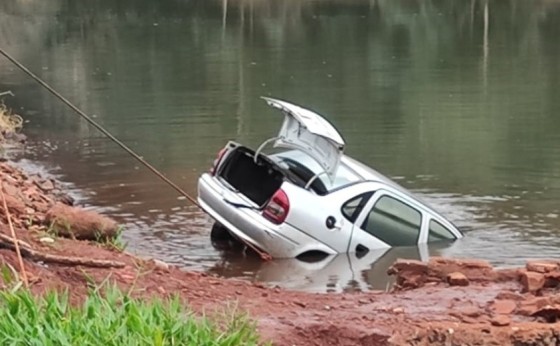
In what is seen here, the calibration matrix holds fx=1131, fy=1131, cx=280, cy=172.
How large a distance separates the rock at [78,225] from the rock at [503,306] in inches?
165

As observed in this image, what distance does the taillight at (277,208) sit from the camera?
42.1 feet

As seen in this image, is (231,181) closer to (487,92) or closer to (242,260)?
(242,260)

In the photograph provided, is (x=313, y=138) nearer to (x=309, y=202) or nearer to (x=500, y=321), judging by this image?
(x=309, y=202)

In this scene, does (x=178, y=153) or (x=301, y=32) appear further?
(x=301, y=32)

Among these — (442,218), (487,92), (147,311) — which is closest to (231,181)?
(442,218)

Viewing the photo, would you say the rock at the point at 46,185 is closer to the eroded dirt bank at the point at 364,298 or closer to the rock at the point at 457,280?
the eroded dirt bank at the point at 364,298

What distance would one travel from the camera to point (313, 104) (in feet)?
88.8

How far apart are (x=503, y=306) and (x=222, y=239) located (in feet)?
21.2

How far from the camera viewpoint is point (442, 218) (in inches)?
570

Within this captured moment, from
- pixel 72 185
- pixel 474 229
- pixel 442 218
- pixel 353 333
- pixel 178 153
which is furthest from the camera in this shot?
pixel 178 153

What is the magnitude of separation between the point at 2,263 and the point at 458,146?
1555 cm

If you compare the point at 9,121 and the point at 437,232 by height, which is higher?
the point at 437,232

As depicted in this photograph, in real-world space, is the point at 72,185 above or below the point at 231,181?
below

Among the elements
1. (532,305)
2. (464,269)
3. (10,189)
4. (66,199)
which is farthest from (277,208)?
(532,305)
